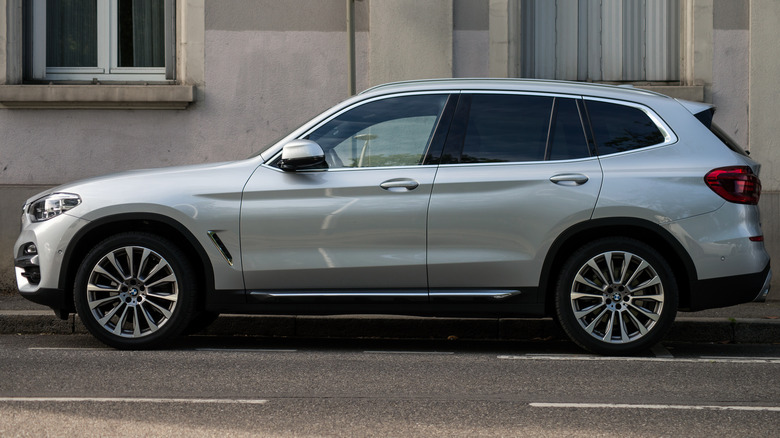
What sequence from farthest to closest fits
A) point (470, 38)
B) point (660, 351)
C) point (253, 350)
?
point (470, 38)
point (660, 351)
point (253, 350)

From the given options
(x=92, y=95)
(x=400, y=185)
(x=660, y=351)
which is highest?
(x=92, y=95)

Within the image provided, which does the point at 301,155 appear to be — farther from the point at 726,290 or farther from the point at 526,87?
the point at 726,290

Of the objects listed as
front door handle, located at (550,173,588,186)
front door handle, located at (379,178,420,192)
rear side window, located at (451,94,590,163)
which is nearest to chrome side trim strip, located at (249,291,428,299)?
front door handle, located at (379,178,420,192)

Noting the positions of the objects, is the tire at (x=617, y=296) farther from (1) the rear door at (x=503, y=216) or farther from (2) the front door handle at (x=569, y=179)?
(2) the front door handle at (x=569, y=179)

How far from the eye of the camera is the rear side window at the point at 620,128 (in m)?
7.01

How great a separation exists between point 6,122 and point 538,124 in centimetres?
663

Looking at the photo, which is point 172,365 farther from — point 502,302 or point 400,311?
point 502,302

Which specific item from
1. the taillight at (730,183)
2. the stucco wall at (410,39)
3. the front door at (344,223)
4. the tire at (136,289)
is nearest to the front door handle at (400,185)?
the front door at (344,223)

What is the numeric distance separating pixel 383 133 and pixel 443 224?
76cm

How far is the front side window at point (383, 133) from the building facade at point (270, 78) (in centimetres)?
Result: 421

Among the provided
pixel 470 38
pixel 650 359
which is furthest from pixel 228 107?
pixel 650 359

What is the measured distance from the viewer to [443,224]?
22.5 ft

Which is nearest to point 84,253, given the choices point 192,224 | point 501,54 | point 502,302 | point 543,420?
point 192,224

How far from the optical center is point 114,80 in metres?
11.7
